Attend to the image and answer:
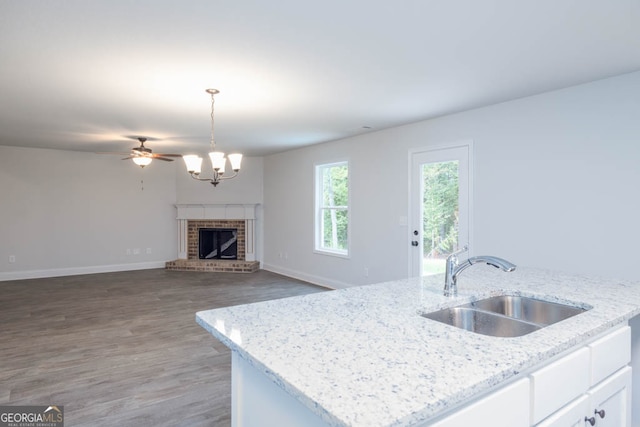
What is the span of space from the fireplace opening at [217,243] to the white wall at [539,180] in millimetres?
3782

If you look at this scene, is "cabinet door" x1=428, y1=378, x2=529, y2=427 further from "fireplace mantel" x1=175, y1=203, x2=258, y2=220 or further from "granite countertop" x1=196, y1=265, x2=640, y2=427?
"fireplace mantel" x1=175, y1=203, x2=258, y2=220

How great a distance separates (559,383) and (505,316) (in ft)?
1.76

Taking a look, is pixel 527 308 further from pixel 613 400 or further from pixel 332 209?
pixel 332 209

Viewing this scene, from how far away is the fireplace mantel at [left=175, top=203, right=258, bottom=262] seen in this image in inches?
320

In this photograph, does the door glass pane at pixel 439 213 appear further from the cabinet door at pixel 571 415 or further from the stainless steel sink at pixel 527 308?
the cabinet door at pixel 571 415

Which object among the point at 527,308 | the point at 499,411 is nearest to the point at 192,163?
the point at 527,308

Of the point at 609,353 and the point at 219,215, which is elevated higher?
the point at 219,215

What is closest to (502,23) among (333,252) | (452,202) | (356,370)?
(356,370)

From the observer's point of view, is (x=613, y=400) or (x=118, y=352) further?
(x=118, y=352)

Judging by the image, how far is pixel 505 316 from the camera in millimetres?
1794

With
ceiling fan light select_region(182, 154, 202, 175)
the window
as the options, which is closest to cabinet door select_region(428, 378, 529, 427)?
ceiling fan light select_region(182, 154, 202, 175)

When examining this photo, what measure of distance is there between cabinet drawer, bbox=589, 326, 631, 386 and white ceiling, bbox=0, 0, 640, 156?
1.67 meters

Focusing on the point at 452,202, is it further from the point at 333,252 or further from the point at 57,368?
the point at 57,368

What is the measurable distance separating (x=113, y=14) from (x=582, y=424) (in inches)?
114
